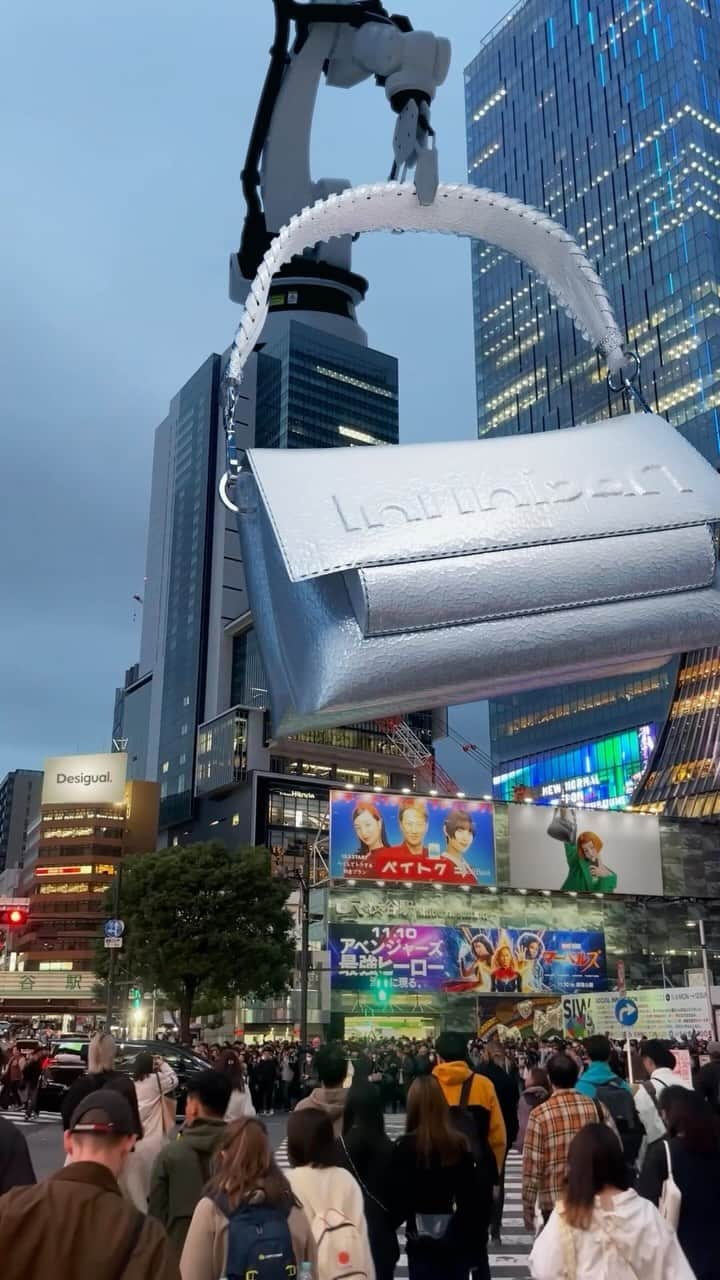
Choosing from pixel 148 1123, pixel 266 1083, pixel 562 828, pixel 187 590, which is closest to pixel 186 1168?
pixel 148 1123

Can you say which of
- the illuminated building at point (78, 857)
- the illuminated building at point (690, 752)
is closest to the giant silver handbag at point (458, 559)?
the illuminated building at point (690, 752)

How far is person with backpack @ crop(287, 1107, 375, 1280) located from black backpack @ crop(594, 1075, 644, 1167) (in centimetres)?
344

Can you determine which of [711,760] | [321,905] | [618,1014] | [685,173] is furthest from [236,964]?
[685,173]

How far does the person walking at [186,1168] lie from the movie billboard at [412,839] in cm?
3259

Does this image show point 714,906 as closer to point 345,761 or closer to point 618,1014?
point 618,1014

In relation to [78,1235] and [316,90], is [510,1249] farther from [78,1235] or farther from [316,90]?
[316,90]

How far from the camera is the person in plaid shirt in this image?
231 inches

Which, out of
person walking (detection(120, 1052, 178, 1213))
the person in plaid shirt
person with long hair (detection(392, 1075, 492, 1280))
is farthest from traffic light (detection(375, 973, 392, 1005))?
person with long hair (detection(392, 1075, 492, 1280))

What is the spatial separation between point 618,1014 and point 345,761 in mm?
82733

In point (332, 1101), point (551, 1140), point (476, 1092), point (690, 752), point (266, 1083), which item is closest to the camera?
point (332, 1101)

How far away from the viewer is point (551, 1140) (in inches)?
231

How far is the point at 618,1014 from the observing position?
902 inches

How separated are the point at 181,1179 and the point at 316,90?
11.2 metres

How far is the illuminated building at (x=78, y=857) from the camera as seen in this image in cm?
10856
